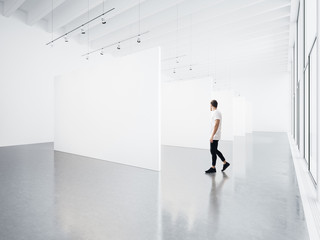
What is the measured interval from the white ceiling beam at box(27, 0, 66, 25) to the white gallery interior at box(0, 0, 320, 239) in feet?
0.16

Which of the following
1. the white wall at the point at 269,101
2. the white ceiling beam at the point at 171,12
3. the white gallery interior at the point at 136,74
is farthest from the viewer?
the white wall at the point at 269,101

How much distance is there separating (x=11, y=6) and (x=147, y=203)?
9.74 meters

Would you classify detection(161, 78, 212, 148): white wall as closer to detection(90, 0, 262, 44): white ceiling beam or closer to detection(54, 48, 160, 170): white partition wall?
detection(90, 0, 262, 44): white ceiling beam

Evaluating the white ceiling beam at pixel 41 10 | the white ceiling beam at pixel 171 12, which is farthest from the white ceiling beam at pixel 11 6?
the white ceiling beam at pixel 171 12

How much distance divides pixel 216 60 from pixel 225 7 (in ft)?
24.5

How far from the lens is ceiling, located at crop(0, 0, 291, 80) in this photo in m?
8.58

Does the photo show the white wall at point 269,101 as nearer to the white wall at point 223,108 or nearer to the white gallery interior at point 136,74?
the white wall at point 223,108

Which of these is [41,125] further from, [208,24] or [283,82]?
[283,82]

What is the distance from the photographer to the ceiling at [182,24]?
8578 mm

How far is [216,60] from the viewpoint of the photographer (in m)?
15.9

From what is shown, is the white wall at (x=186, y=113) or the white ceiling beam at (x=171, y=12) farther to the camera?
the white wall at (x=186, y=113)

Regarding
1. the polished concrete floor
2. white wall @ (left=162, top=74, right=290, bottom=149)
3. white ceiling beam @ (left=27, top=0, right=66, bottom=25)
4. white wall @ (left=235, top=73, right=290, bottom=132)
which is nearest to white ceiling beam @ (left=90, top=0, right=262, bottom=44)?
white ceiling beam @ (left=27, top=0, right=66, bottom=25)

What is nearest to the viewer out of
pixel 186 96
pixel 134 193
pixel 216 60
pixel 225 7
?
pixel 134 193

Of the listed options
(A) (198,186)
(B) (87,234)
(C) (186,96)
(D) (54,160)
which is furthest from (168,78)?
(B) (87,234)
